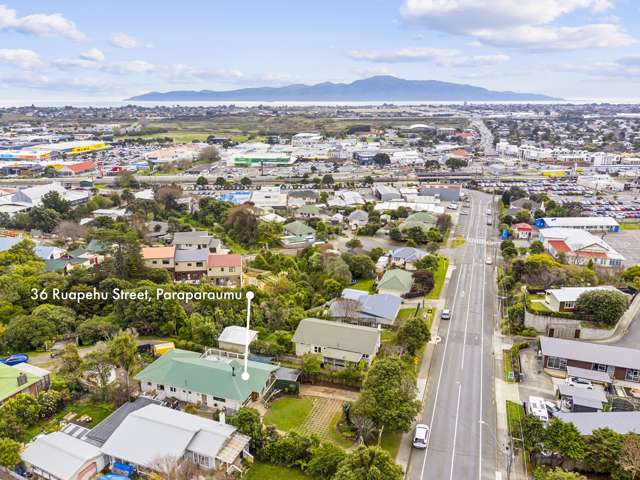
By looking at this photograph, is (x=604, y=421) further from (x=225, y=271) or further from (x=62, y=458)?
(x=225, y=271)

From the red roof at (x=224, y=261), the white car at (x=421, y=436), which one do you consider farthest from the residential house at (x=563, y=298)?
the red roof at (x=224, y=261)

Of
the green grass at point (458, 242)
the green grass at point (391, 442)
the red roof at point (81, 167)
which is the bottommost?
the green grass at point (391, 442)

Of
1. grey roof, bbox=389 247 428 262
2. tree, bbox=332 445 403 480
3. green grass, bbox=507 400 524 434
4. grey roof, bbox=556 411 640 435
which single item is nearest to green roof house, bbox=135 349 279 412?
tree, bbox=332 445 403 480

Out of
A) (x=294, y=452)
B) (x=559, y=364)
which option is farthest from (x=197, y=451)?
(x=559, y=364)

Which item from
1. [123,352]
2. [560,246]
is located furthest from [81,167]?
[560,246]

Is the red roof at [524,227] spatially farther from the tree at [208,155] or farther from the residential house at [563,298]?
the tree at [208,155]

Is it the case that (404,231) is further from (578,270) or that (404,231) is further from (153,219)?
(153,219)
